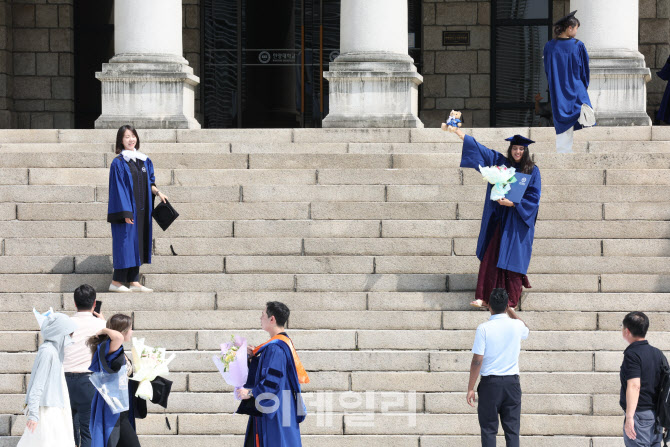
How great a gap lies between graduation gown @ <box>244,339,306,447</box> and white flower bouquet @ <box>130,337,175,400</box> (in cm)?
85

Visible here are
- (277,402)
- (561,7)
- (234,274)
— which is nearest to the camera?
(277,402)

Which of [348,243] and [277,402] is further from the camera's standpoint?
[348,243]

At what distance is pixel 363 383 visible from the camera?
989 centimetres

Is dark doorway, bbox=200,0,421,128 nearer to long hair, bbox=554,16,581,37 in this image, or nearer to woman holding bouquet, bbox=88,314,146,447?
long hair, bbox=554,16,581,37

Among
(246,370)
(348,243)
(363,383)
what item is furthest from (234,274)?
(246,370)

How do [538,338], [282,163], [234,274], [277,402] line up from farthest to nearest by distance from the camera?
[282,163] → [234,274] → [538,338] → [277,402]

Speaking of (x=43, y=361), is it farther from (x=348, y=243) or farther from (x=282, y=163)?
(x=282, y=163)

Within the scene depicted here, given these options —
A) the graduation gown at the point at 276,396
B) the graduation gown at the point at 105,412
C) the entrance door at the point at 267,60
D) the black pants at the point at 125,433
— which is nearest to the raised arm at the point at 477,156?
the graduation gown at the point at 276,396

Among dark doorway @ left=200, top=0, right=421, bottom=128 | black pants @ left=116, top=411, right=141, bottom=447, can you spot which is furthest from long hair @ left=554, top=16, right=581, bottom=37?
black pants @ left=116, top=411, right=141, bottom=447

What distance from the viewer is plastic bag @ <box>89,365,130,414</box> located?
307 inches

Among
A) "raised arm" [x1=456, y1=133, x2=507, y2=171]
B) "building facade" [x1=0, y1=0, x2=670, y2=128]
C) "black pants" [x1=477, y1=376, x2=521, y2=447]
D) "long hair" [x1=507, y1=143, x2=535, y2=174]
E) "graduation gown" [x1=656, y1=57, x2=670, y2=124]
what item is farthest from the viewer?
"building facade" [x1=0, y1=0, x2=670, y2=128]

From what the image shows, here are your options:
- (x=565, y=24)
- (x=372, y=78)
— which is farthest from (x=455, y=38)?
(x=565, y=24)

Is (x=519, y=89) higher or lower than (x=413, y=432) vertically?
higher

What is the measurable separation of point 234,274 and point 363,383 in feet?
6.97
